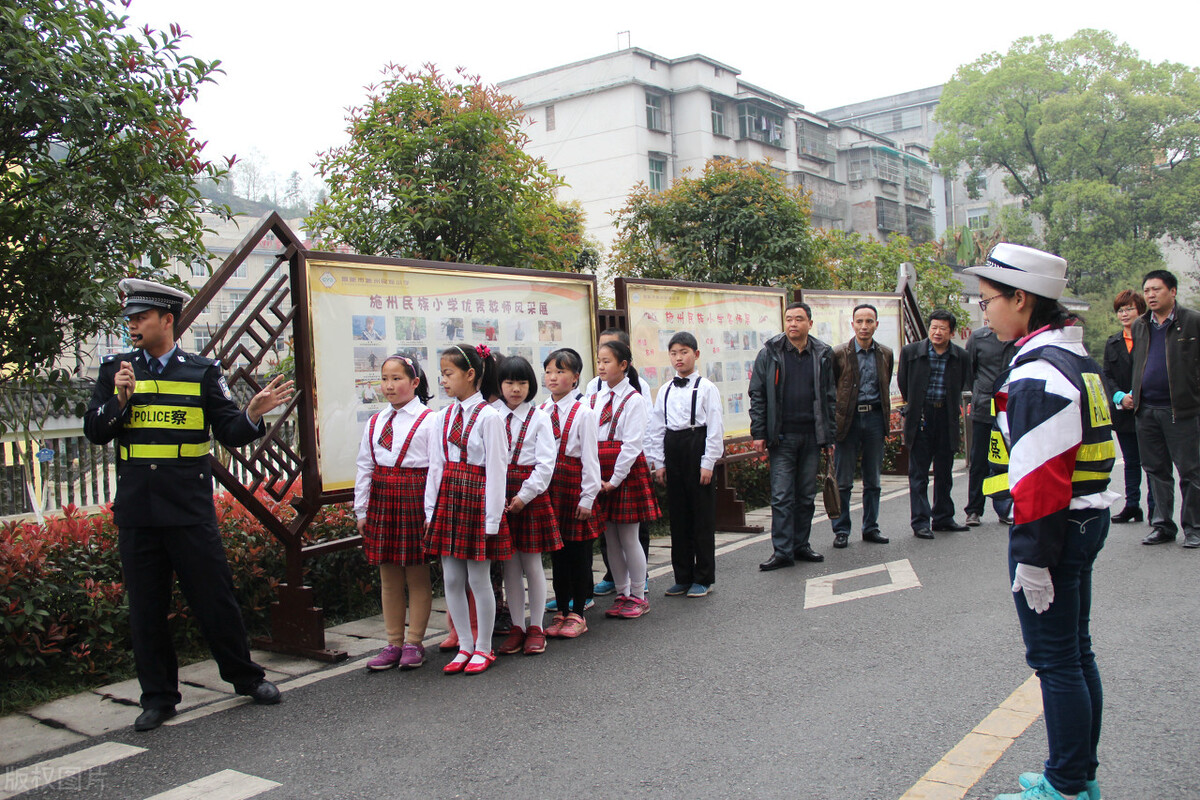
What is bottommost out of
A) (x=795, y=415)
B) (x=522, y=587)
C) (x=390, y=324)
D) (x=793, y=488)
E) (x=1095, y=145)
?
(x=522, y=587)

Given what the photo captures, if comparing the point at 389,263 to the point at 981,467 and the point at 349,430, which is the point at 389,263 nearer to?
the point at 349,430

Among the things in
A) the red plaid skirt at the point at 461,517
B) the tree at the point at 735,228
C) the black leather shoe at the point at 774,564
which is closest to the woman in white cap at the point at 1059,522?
the red plaid skirt at the point at 461,517

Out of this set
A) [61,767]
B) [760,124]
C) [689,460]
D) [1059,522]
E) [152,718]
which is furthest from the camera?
[760,124]

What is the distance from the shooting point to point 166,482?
440 cm

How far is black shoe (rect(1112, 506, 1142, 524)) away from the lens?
8.16 m

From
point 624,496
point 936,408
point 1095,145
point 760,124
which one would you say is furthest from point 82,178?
point 1095,145

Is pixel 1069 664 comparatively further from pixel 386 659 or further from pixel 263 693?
pixel 263 693

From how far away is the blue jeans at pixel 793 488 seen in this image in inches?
280

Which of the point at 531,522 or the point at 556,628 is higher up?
the point at 531,522

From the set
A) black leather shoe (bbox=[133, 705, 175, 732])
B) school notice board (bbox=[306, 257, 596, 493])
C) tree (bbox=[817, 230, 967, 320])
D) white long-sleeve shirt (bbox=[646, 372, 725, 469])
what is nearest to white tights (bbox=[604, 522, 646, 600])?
white long-sleeve shirt (bbox=[646, 372, 725, 469])

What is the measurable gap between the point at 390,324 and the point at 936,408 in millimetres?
4960

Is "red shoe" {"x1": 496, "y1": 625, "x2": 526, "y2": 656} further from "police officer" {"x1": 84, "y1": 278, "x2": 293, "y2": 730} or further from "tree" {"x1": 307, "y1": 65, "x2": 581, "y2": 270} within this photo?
"tree" {"x1": 307, "y1": 65, "x2": 581, "y2": 270}

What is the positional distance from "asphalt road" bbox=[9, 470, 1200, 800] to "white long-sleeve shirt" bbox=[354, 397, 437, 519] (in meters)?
0.97

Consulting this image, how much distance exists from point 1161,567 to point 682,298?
4.65 metres
